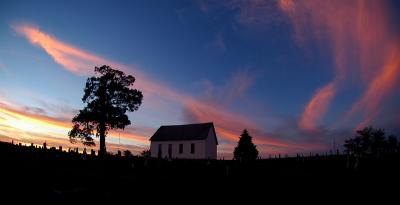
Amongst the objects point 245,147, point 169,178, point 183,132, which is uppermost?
point 183,132

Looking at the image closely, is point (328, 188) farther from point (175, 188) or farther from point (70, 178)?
point (70, 178)

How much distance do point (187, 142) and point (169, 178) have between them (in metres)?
39.2

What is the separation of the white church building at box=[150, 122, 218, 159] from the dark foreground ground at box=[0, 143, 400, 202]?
30.4 metres

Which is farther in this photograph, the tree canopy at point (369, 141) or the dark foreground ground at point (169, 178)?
the tree canopy at point (369, 141)

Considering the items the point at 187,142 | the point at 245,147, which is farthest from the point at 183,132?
the point at 245,147

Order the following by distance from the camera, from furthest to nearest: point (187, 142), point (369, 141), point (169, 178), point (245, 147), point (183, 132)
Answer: point (369, 141) < point (245, 147) < point (183, 132) < point (187, 142) < point (169, 178)

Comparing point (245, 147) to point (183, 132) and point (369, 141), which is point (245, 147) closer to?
point (183, 132)

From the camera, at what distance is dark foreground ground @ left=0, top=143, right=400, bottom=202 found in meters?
17.5

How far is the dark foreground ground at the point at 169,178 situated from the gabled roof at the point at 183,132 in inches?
1240

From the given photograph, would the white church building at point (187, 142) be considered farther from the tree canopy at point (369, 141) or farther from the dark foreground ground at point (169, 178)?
the tree canopy at point (369, 141)

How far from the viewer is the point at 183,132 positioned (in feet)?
215

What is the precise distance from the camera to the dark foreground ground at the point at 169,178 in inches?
691

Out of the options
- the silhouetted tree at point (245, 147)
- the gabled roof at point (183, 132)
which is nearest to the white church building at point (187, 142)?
the gabled roof at point (183, 132)

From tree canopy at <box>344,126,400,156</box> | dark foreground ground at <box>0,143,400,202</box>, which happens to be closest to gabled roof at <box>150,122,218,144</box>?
dark foreground ground at <box>0,143,400,202</box>
